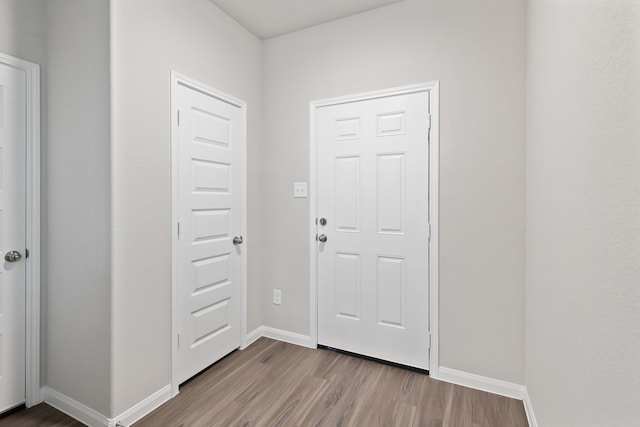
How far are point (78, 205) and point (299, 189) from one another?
1.54 meters

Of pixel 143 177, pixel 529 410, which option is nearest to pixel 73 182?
pixel 143 177

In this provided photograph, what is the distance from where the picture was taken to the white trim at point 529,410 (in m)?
1.69

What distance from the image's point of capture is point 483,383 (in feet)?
6.86

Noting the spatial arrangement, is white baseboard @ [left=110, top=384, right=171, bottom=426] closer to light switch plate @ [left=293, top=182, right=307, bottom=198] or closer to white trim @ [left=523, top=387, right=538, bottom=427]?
light switch plate @ [left=293, top=182, right=307, bottom=198]

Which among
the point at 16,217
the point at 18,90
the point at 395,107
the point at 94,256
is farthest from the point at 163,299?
the point at 395,107

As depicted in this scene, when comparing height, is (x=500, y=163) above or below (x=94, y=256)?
above

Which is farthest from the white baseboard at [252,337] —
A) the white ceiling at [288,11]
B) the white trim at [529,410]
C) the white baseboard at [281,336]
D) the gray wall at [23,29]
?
the white ceiling at [288,11]

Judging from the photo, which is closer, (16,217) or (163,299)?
(16,217)

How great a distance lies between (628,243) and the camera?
71cm

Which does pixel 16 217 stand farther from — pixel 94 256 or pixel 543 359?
pixel 543 359

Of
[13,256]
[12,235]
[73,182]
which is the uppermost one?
[73,182]

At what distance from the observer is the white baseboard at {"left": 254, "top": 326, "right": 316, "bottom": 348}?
2.73 m

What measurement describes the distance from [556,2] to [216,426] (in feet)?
8.56

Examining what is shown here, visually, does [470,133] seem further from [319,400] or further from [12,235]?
[12,235]
